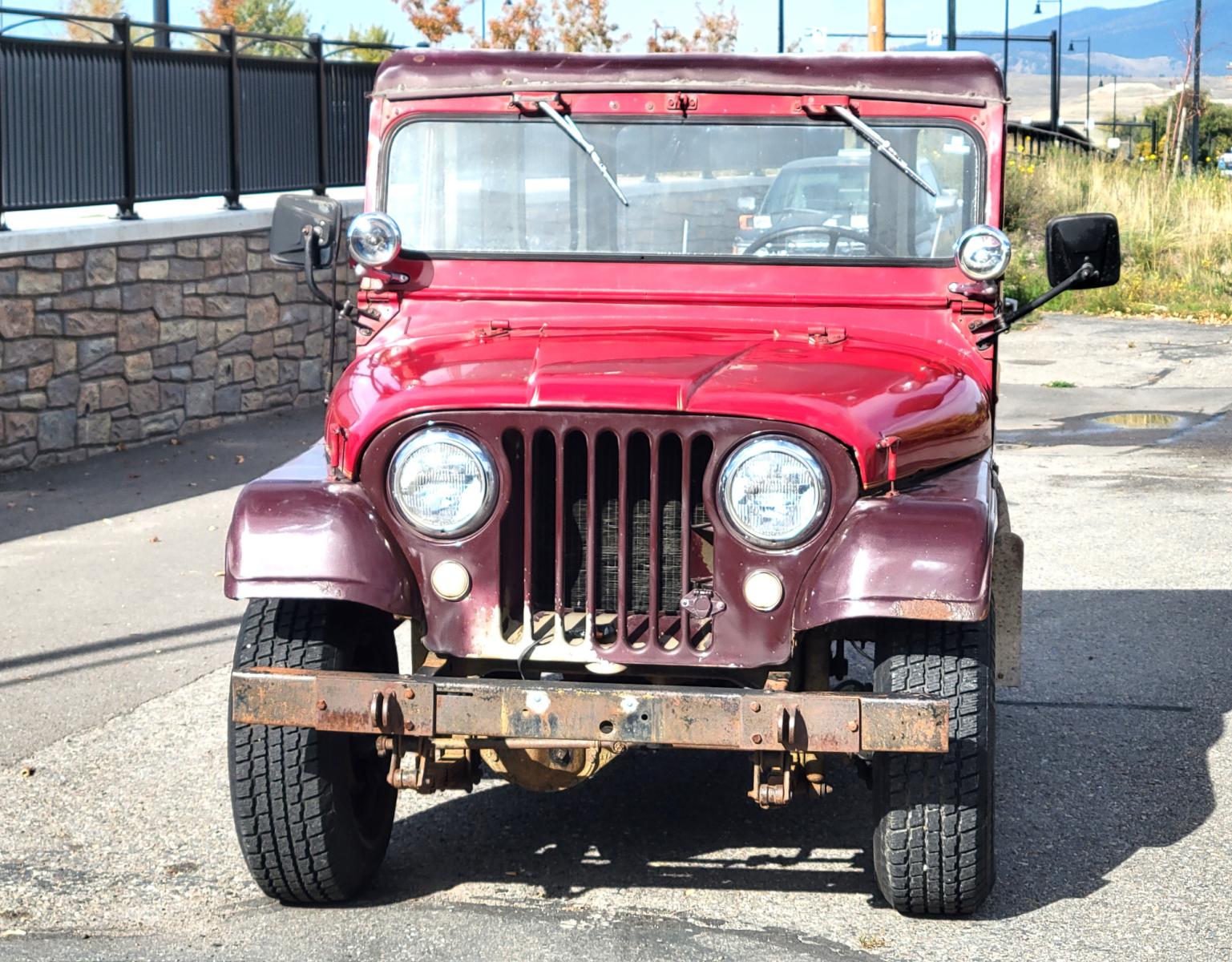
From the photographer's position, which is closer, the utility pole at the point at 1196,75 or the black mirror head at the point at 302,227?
the black mirror head at the point at 302,227

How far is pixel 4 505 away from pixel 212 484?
1.22 meters

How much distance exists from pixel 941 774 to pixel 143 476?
7.15m

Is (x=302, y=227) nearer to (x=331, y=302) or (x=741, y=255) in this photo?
(x=331, y=302)

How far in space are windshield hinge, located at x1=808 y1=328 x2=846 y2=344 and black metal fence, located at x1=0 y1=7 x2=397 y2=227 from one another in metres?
6.65

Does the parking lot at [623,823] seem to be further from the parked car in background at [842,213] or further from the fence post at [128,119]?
the fence post at [128,119]

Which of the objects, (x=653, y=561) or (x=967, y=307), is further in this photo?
(x=967, y=307)

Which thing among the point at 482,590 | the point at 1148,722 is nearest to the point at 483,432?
the point at 482,590

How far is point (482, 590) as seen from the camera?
377 centimetres

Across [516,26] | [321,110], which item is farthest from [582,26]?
[321,110]

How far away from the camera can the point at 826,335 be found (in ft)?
14.6

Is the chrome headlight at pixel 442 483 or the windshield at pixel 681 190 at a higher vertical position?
the windshield at pixel 681 190

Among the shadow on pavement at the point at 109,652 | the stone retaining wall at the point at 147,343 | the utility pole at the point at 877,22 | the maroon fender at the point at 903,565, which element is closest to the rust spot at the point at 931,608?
the maroon fender at the point at 903,565

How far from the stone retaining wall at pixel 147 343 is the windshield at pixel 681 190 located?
17.4 feet

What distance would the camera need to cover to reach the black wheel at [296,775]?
3.89m
